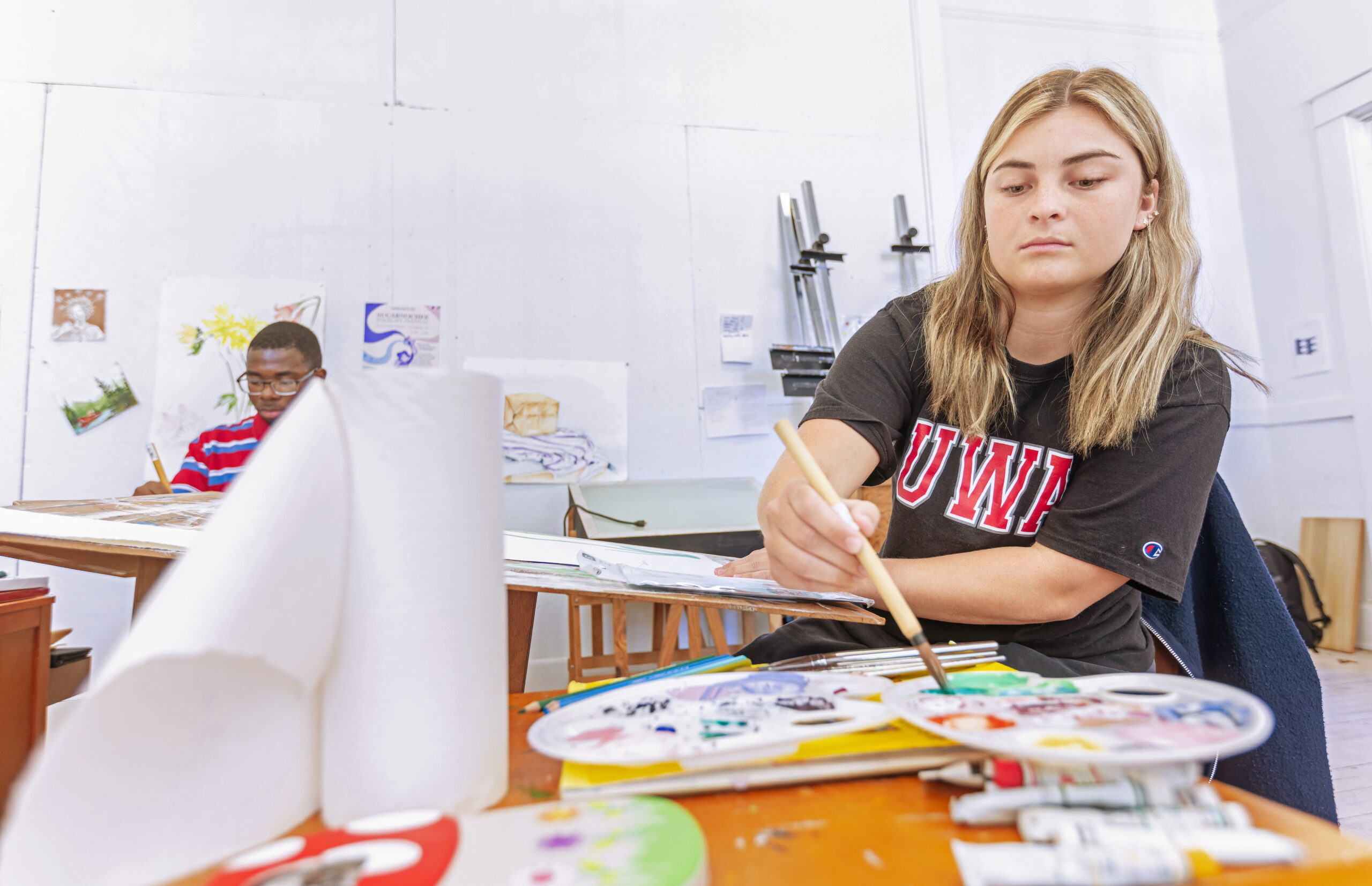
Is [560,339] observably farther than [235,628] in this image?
Yes

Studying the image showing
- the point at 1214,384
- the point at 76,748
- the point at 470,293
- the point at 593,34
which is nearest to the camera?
the point at 76,748

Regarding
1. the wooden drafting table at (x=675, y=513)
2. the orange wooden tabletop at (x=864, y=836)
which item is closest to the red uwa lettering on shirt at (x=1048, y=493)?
the orange wooden tabletop at (x=864, y=836)

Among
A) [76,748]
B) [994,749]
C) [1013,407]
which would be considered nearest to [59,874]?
[76,748]

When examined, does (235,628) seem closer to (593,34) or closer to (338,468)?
(338,468)

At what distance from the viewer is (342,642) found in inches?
12.3

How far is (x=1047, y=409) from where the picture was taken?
889 millimetres

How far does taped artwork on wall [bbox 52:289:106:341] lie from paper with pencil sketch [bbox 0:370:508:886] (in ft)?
9.09

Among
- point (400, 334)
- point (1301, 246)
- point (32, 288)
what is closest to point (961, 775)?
point (400, 334)

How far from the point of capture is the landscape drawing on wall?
7.76ft

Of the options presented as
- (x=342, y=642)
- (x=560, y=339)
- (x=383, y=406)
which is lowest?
(x=342, y=642)

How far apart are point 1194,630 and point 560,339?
2.22m

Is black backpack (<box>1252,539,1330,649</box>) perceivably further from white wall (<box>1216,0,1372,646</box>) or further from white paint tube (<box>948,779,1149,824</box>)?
white paint tube (<box>948,779,1149,824</box>)

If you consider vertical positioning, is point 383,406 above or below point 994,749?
above

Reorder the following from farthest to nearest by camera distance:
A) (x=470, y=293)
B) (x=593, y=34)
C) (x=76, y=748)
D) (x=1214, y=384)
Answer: (x=593, y=34)
(x=470, y=293)
(x=1214, y=384)
(x=76, y=748)
